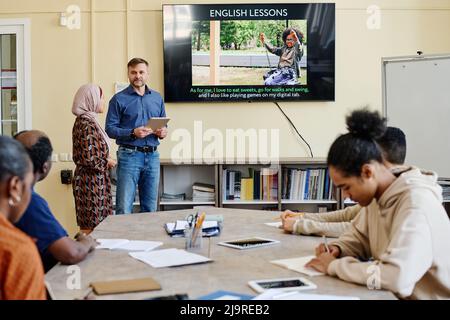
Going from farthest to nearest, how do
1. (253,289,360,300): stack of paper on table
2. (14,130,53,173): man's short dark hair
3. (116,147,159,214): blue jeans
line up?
(116,147,159,214): blue jeans < (14,130,53,173): man's short dark hair < (253,289,360,300): stack of paper on table

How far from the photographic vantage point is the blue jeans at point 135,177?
13.9 ft

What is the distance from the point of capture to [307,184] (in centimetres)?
489

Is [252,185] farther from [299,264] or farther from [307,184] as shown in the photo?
[299,264]

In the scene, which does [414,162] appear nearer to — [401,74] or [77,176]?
[401,74]

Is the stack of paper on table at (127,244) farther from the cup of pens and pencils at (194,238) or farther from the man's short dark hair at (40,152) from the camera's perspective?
the man's short dark hair at (40,152)

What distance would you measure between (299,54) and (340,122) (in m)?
0.72

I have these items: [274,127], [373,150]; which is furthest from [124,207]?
[373,150]

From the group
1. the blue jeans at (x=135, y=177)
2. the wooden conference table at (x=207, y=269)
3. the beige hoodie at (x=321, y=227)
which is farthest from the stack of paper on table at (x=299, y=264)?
the blue jeans at (x=135, y=177)

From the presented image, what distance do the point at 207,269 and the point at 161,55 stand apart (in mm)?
3380

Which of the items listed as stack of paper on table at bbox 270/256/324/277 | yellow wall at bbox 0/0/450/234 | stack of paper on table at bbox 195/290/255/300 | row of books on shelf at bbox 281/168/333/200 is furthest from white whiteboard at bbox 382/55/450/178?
stack of paper on table at bbox 195/290/255/300

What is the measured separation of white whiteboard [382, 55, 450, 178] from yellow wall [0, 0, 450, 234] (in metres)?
0.50

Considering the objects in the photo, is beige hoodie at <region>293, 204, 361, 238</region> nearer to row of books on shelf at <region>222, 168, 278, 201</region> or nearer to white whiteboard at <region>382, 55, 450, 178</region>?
white whiteboard at <region>382, 55, 450, 178</region>

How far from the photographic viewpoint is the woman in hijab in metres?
3.82

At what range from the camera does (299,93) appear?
4973 mm
